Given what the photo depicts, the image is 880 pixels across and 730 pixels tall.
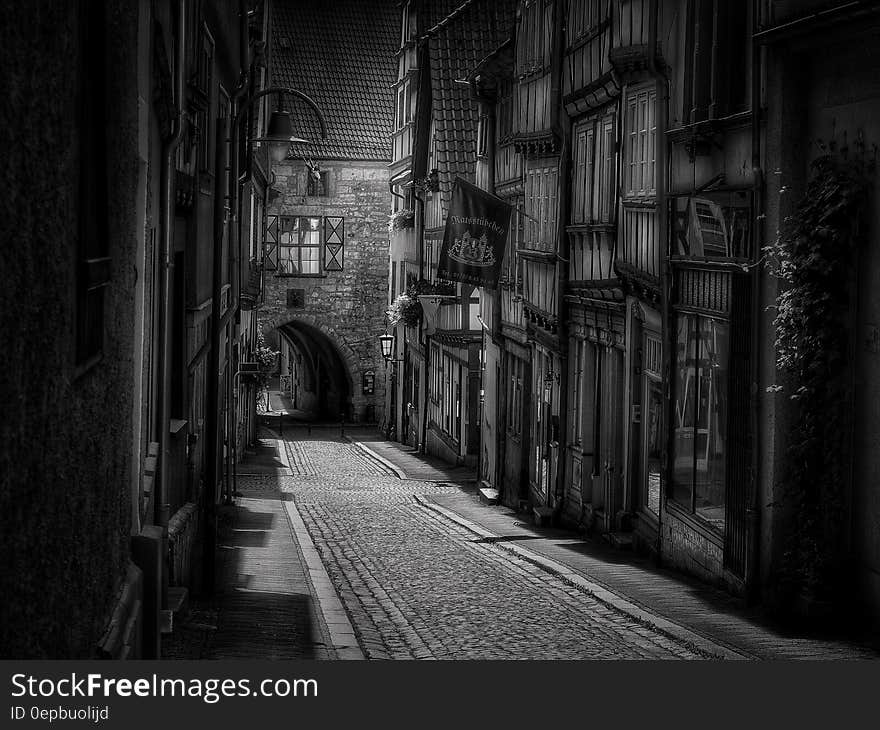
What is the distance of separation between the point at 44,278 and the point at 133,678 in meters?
1.27

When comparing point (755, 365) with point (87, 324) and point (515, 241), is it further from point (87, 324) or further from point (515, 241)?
point (515, 241)

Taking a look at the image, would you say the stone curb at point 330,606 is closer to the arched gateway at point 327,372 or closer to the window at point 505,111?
the window at point 505,111

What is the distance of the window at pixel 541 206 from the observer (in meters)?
21.5

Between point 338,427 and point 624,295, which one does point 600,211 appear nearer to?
point 624,295

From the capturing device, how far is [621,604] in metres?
12.0

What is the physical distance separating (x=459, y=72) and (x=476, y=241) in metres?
13.0

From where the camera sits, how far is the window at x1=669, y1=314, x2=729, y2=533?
12.9 metres

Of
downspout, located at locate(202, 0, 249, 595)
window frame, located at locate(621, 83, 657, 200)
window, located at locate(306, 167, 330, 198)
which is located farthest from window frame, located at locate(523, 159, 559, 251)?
window, located at locate(306, 167, 330, 198)

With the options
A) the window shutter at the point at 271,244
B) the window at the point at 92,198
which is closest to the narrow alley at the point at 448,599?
the window at the point at 92,198

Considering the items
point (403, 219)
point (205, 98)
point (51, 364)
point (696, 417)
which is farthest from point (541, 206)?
point (403, 219)

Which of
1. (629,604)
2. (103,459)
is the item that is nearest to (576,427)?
(629,604)

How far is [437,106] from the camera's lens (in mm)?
33156

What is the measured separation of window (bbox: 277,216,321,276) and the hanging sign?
28455 mm

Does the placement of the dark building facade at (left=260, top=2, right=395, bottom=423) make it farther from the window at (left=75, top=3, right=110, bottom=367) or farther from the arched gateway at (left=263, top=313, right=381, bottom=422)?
the window at (left=75, top=3, right=110, bottom=367)
